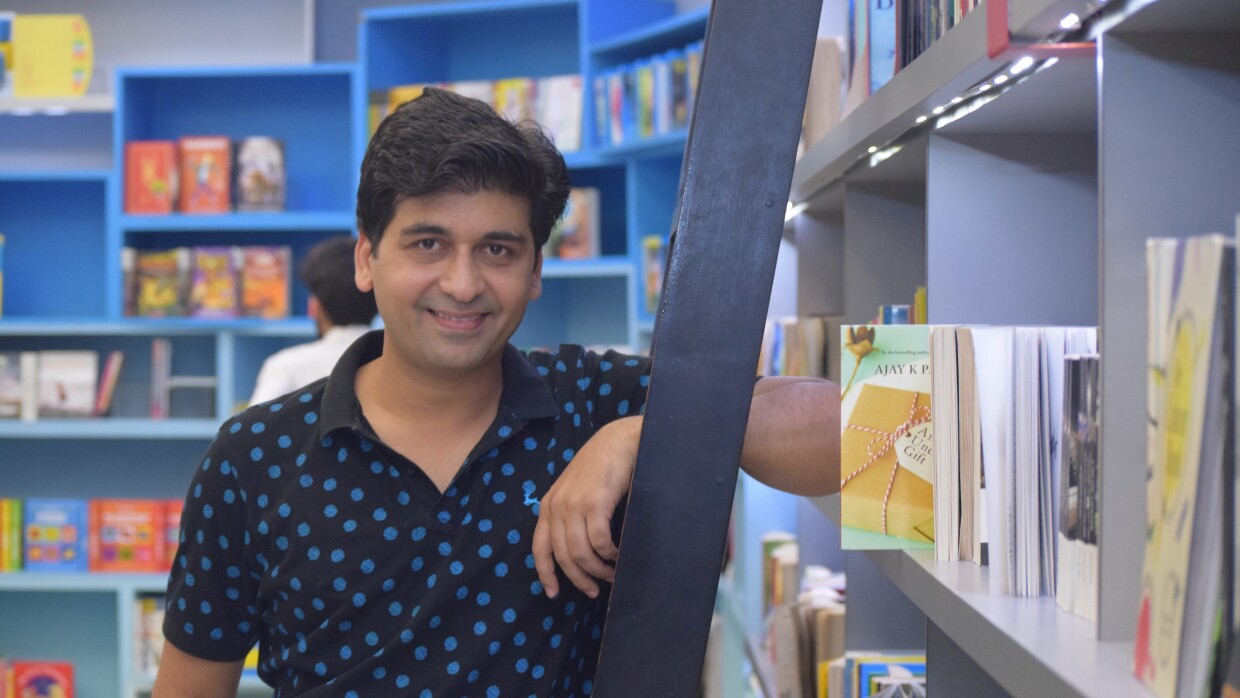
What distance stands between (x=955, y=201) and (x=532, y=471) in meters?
0.61

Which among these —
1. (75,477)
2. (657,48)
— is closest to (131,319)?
(75,477)

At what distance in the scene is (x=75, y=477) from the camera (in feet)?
17.2

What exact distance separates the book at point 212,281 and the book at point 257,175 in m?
0.21

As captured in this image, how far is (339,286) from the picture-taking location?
11.1ft

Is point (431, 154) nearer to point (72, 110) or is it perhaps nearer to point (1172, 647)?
point (1172, 647)

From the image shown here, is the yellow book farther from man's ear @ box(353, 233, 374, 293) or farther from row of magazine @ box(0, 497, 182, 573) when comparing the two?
man's ear @ box(353, 233, 374, 293)

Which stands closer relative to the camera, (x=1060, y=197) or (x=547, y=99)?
(x=1060, y=197)

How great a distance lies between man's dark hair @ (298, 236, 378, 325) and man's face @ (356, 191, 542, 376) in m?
1.93

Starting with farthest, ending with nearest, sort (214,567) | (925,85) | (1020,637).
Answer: (214,567), (925,85), (1020,637)

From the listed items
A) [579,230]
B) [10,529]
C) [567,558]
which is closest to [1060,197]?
[567,558]

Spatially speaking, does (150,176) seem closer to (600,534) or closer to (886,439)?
(600,534)

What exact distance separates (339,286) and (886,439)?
2.52 m

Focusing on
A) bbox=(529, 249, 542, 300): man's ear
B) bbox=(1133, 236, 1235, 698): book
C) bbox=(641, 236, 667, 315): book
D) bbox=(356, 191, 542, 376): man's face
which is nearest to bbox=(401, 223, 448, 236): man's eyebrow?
bbox=(356, 191, 542, 376): man's face

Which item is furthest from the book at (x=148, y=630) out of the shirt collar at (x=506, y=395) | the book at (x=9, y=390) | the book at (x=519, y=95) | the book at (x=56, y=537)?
the shirt collar at (x=506, y=395)
